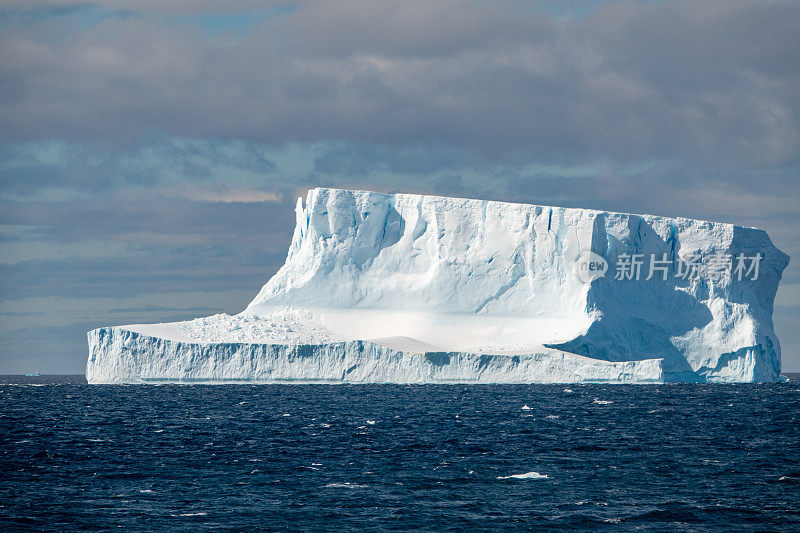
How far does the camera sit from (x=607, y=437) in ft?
73.8

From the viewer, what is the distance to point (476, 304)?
4850 centimetres

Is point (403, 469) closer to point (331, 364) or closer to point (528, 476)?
point (528, 476)

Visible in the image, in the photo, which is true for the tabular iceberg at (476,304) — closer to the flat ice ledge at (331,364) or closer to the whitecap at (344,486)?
the flat ice ledge at (331,364)

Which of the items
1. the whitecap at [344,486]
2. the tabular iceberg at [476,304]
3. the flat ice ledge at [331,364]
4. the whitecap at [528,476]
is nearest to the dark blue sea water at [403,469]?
the whitecap at [344,486]

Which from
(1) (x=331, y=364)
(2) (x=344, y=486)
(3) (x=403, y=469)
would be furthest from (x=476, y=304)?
(2) (x=344, y=486)

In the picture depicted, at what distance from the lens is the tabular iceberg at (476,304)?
43.6 metres

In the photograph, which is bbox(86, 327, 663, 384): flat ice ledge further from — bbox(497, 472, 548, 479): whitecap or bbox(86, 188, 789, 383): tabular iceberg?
bbox(497, 472, 548, 479): whitecap

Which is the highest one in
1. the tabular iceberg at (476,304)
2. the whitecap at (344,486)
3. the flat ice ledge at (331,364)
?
the tabular iceberg at (476,304)

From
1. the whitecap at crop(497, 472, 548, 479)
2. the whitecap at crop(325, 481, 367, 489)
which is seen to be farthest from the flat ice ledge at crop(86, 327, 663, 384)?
the whitecap at crop(325, 481, 367, 489)

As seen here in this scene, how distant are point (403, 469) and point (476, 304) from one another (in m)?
31.1

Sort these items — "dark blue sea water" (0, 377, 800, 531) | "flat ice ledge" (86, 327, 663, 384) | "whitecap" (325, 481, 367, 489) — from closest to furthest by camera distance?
1. "dark blue sea water" (0, 377, 800, 531)
2. "whitecap" (325, 481, 367, 489)
3. "flat ice ledge" (86, 327, 663, 384)

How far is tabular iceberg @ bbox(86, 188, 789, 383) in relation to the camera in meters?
43.6

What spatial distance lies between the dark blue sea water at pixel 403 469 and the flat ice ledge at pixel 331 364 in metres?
12.1

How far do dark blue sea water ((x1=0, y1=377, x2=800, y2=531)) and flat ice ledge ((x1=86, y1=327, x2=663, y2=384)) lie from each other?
1214cm
